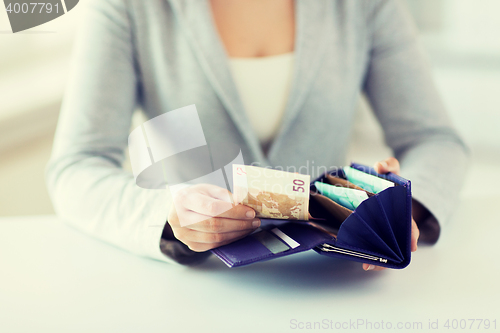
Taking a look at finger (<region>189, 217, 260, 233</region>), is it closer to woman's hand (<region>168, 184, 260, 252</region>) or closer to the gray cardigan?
woman's hand (<region>168, 184, 260, 252</region>)

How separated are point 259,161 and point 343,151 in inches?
10.6

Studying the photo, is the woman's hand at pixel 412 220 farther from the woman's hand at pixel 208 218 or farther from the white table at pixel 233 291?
the woman's hand at pixel 208 218

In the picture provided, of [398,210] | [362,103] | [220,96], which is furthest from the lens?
[362,103]

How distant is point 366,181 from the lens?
464 mm

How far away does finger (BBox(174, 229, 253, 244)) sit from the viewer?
0.45 meters

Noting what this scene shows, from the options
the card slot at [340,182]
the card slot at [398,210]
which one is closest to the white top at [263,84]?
the card slot at [340,182]

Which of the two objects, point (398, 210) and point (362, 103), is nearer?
point (398, 210)

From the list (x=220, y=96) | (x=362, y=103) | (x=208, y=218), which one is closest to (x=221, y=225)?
(x=208, y=218)

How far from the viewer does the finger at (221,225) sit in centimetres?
44

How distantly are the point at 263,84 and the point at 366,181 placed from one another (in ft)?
1.34

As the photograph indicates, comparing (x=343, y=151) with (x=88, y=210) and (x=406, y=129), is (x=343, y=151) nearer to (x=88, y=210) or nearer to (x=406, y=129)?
(x=406, y=129)

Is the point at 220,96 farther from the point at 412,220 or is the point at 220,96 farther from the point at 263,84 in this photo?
the point at 412,220

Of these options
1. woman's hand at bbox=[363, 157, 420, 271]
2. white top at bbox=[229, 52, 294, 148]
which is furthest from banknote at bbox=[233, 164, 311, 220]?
white top at bbox=[229, 52, 294, 148]

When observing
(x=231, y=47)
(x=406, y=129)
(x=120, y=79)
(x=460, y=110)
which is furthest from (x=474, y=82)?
(x=120, y=79)
